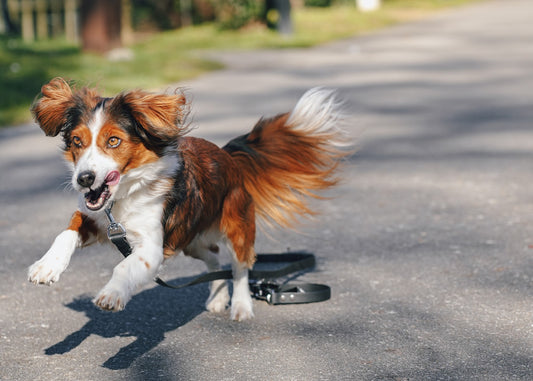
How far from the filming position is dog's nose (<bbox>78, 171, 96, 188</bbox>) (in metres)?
3.76

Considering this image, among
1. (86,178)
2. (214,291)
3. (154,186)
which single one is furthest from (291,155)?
(86,178)

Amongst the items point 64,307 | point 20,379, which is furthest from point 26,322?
point 20,379

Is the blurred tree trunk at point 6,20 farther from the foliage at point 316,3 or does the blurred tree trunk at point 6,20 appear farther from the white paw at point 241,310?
the white paw at point 241,310

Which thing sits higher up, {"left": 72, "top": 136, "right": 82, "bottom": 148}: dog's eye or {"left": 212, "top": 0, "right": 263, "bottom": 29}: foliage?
{"left": 72, "top": 136, "right": 82, "bottom": 148}: dog's eye

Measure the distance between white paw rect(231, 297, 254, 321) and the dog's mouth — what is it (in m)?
1.13

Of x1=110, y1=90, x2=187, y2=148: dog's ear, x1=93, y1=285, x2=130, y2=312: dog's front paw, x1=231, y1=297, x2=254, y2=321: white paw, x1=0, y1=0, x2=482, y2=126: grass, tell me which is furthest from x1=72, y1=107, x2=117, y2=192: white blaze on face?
x1=0, y1=0, x2=482, y2=126: grass

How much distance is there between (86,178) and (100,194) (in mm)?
169

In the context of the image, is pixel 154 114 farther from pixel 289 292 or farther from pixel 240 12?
pixel 240 12

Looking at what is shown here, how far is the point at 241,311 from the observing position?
15.4 ft

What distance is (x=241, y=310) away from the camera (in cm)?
471

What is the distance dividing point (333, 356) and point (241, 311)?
2.48ft

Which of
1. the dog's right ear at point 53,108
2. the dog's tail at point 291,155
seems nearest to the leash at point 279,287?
the dog's tail at point 291,155

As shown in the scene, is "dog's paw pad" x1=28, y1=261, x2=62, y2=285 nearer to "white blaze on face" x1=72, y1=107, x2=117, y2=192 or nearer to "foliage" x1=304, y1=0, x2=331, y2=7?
"white blaze on face" x1=72, y1=107, x2=117, y2=192

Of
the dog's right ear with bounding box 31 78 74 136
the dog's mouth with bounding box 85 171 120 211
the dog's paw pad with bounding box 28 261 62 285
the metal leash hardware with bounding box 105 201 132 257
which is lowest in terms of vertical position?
the dog's paw pad with bounding box 28 261 62 285
